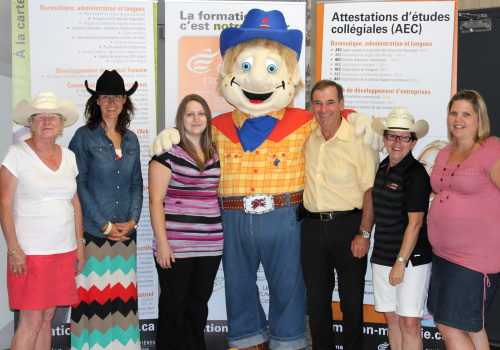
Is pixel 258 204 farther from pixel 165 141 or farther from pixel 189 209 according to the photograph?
pixel 165 141

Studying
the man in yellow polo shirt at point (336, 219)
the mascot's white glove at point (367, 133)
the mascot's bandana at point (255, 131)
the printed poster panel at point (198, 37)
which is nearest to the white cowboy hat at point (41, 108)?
the printed poster panel at point (198, 37)

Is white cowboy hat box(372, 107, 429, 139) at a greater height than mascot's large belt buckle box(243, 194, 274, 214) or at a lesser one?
greater

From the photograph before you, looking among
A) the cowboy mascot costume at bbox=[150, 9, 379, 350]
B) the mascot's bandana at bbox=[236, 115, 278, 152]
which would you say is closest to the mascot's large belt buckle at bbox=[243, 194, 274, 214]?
the cowboy mascot costume at bbox=[150, 9, 379, 350]

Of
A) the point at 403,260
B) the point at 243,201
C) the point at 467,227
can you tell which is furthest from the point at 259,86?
the point at 467,227

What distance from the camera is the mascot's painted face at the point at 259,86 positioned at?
294 cm

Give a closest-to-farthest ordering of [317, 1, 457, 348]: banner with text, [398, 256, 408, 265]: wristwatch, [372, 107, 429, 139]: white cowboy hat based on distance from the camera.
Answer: [398, 256, 408, 265]: wristwatch
[372, 107, 429, 139]: white cowboy hat
[317, 1, 457, 348]: banner with text

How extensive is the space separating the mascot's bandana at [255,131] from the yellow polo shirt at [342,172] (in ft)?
1.11

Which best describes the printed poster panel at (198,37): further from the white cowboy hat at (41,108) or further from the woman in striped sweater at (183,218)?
the white cowboy hat at (41,108)

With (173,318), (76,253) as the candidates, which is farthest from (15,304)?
(173,318)

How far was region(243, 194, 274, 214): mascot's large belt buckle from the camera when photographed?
288 cm

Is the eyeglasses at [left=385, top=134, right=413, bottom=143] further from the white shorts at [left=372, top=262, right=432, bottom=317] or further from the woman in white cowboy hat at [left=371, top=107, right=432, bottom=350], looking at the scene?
the white shorts at [left=372, top=262, right=432, bottom=317]

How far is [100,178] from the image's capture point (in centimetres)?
281

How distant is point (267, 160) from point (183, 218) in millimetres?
613

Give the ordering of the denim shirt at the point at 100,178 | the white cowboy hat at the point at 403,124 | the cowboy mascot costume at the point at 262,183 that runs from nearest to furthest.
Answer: the white cowboy hat at the point at 403,124, the denim shirt at the point at 100,178, the cowboy mascot costume at the point at 262,183
